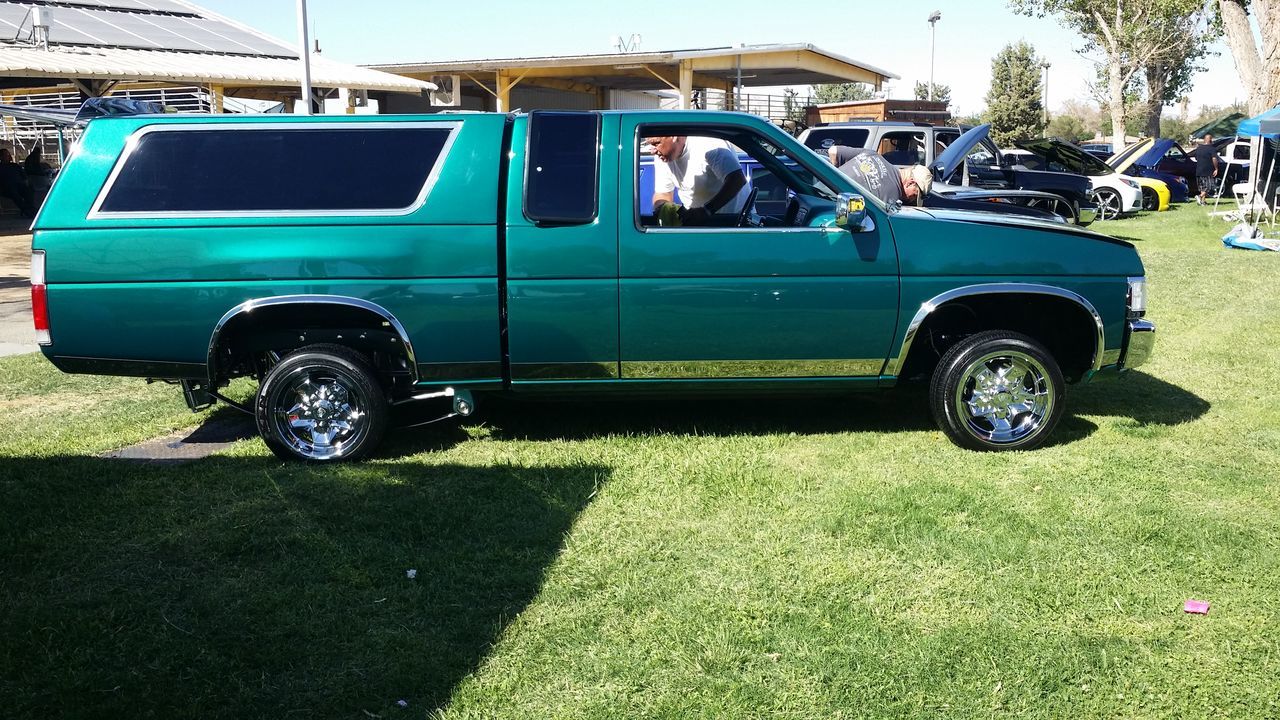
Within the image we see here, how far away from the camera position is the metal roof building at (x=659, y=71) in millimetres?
25094

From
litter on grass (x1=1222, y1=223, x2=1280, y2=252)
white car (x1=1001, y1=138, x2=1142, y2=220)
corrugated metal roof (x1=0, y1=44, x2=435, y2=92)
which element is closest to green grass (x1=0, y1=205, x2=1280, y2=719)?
litter on grass (x1=1222, y1=223, x2=1280, y2=252)

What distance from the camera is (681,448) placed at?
5.81m

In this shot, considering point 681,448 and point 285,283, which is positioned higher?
point 285,283

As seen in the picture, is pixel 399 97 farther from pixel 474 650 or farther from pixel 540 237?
pixel 474 650

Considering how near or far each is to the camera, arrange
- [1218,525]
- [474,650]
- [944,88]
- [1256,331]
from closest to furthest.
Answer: [474,650], [1218,525], [1256,331], [944,88]

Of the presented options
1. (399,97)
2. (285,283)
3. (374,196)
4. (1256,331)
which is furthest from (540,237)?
(399,97)

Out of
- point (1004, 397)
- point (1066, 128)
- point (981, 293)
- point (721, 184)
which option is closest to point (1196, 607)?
point (1004, 397)

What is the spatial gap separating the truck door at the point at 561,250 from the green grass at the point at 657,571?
0.61 metres

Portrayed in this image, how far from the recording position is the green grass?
11.1 feet

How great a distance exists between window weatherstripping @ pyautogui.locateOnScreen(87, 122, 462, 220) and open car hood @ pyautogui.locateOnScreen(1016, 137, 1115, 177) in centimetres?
1693

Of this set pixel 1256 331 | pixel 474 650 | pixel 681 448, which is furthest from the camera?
pixel 1256 331

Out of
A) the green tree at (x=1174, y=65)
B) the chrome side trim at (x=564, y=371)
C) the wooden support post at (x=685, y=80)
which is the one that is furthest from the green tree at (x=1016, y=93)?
the chrome side trim at (x=564, y=371)

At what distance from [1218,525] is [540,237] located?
3489mm

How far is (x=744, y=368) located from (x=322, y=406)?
2.31 meters
